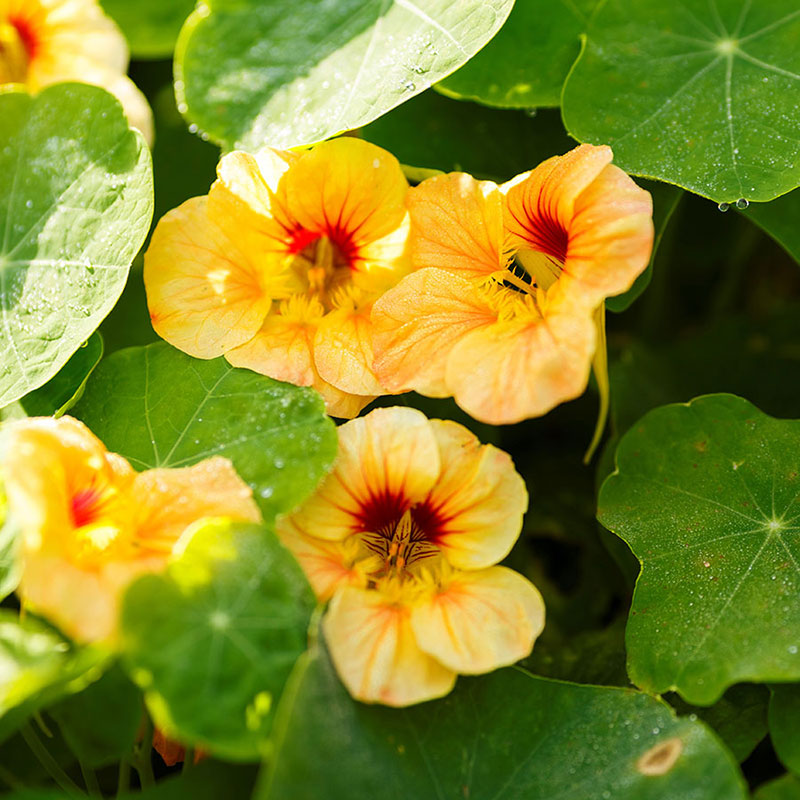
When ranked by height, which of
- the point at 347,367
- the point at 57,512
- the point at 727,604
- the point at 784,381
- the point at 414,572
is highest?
the point at 57,512

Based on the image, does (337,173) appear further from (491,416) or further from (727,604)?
(727,604)

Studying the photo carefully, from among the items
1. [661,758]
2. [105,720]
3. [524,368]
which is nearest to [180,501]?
[105,720]

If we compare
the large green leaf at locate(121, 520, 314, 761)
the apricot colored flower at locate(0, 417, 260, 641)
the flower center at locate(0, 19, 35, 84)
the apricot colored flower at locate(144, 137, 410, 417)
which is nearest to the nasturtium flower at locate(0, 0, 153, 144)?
the flower center at locate(0, 19, 35, 84)

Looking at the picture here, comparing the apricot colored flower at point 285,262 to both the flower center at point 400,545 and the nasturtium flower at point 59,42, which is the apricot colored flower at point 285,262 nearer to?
the flower center at point 400,545

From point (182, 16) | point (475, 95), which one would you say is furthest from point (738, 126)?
point (182, 16)

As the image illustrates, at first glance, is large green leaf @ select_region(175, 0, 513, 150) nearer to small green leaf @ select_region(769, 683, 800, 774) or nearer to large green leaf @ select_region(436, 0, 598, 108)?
large green leaf @ select_region(436, 0, 598, 108)

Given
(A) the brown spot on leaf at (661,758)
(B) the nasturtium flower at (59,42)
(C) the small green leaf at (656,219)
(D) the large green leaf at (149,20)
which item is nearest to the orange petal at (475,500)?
(A) the brown spot on leaf at (661,758)
